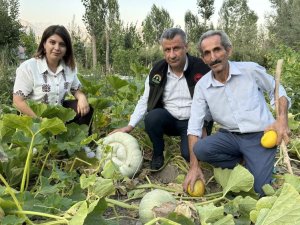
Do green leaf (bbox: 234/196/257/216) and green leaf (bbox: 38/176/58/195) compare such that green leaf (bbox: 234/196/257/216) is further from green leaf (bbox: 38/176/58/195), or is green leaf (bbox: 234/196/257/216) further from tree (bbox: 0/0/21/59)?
tree (bbox: 0/0/21/59)

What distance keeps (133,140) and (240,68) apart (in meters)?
0.84

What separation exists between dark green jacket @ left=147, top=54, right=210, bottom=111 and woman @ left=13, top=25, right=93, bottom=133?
0.47 metres

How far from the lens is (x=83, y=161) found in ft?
8.08

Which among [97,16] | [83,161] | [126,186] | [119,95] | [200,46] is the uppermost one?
[97,16]

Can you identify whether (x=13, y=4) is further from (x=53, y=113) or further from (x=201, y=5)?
(x=53, y=113)

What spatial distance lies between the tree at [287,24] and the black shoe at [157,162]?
48.8 feet

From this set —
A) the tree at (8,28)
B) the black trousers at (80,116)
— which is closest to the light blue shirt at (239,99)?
the black trousers at (80,116)

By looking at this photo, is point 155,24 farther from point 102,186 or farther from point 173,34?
point 102,186

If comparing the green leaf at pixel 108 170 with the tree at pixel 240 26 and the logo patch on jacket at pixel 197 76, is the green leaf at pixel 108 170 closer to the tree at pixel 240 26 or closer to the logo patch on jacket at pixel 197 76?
the logo patch on jacket at pixel 197 76

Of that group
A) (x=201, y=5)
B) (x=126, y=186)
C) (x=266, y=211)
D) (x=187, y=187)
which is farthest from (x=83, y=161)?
(x=201, y=5)

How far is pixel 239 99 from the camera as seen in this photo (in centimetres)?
251

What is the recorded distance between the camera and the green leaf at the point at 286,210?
118cm

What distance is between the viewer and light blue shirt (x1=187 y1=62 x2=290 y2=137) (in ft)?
8.18

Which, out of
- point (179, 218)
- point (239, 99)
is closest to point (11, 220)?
point (179, 218)
